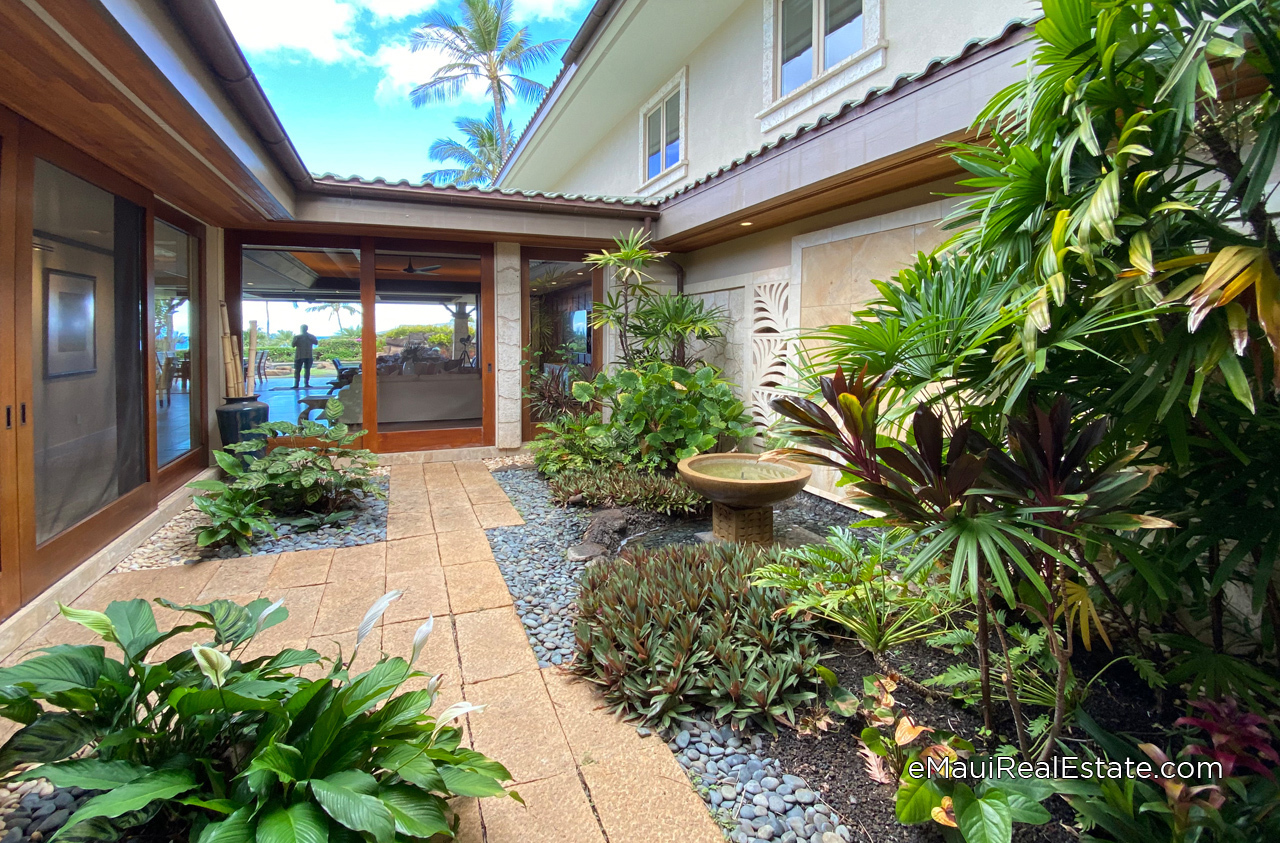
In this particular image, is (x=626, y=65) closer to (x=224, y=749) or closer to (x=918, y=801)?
(x=224, y=749)

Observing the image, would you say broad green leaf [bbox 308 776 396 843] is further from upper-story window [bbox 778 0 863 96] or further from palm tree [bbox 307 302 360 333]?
palm tree [bbox 307 302 360 333]

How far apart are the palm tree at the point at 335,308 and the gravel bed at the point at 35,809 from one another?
19.7ft

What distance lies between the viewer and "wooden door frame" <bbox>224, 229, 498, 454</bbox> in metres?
6.26

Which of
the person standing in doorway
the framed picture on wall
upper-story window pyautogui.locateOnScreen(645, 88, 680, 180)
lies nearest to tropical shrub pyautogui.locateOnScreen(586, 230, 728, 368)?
upper-story window pyautogui.locateOnScreen(645, 88, 680, 180)

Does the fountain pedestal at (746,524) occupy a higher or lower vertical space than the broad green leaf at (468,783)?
higher

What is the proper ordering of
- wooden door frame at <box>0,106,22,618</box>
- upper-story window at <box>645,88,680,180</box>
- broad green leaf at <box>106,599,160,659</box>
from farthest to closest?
1. upper-story window at <box>645,88,680,180</box>
2. wooden door frame at <box>0,106,22,618</box>
3. broad green leaf at <box>106,599,160,659</box>

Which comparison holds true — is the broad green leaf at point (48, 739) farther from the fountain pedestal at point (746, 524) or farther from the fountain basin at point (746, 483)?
the fountain pedestal at point (746, 524)

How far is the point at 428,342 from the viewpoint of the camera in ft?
24.1

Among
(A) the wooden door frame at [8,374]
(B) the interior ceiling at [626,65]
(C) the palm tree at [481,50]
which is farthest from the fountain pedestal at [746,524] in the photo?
(C) the palm tree at [481,50]

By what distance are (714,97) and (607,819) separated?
7686mm

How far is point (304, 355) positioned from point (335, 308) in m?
0.72

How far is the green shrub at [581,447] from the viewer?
5988 mm

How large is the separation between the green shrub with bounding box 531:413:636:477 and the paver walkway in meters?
1.23

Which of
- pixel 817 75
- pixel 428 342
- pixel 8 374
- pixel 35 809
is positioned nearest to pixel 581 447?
pixel 428 342
